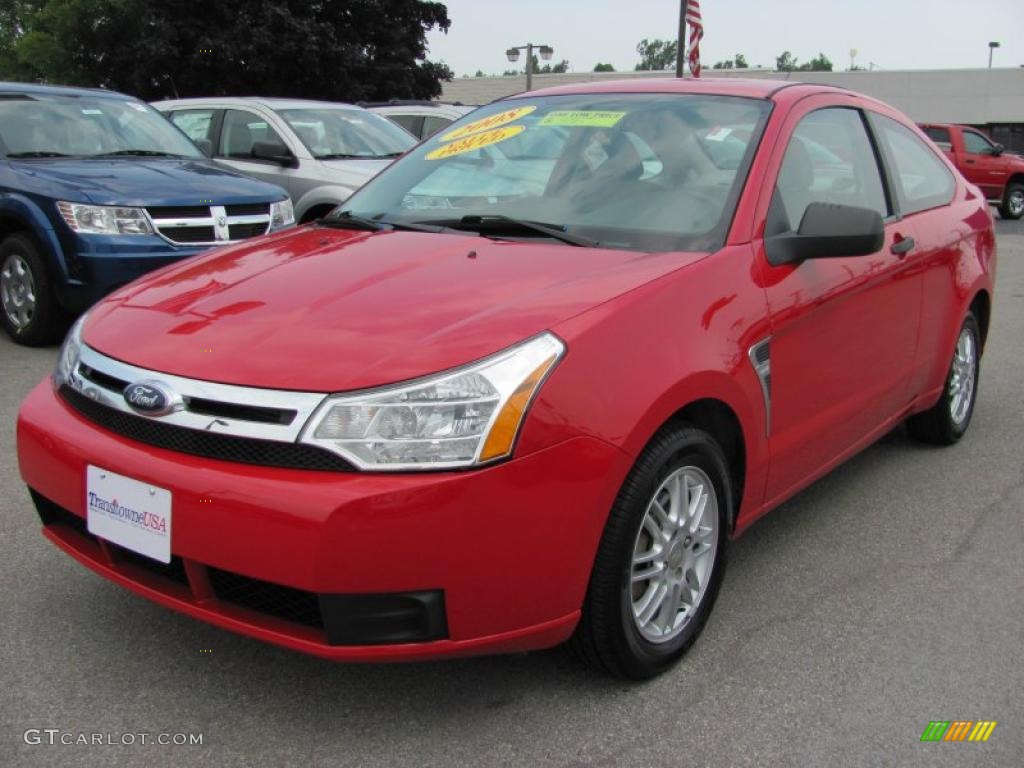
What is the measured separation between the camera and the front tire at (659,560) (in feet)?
8.03

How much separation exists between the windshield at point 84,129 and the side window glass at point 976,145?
18.0 meters

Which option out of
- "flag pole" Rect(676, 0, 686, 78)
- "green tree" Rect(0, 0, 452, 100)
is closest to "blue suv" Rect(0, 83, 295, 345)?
"flag pole" Rect(676, 0, 686, 78)

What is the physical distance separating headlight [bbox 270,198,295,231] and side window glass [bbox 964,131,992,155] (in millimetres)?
17868

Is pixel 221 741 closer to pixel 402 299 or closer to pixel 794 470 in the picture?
pixel 402 299

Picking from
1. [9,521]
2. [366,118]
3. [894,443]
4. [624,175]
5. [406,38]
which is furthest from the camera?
[406,38]

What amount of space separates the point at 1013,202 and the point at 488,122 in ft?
67.5

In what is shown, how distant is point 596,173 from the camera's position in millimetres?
3291

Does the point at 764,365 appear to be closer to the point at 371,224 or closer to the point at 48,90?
the point at 371,224

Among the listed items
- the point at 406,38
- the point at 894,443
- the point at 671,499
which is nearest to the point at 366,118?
the point at 894,443

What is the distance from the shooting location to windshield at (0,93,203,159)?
680 centimetres

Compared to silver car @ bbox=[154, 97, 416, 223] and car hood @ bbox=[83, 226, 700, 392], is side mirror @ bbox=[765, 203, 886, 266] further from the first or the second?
silver car @ bbox=[154, 97, 416, 223]

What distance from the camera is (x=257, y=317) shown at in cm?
257

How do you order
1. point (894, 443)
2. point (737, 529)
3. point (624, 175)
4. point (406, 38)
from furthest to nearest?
point (406, 38) → point (894, 443) → point (624, 175) → point (737, 529)

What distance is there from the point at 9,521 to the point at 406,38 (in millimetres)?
33335
